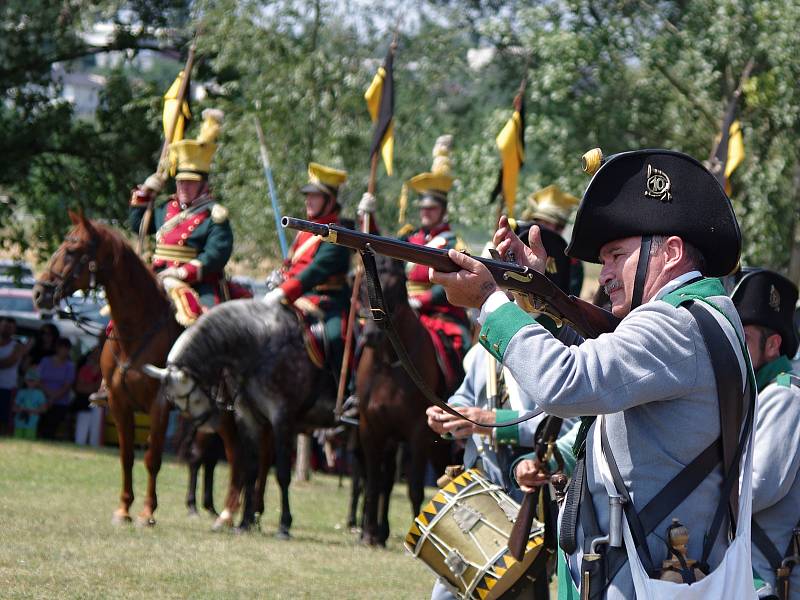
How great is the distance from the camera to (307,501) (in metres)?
15.0

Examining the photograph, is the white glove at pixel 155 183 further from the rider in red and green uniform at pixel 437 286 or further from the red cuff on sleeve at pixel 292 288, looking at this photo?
the rider in red and green uniform at pixel 437 286

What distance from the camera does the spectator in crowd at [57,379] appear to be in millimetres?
18312

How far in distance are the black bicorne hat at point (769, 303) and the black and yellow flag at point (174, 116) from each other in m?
8.23

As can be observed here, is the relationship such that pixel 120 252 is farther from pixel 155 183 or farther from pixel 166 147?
pixel 166 147

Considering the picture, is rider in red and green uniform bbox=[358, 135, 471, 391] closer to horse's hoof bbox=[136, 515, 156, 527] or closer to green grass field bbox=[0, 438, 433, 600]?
green grass field bbox=[0, 438, 433, 600]

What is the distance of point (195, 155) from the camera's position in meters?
12.1

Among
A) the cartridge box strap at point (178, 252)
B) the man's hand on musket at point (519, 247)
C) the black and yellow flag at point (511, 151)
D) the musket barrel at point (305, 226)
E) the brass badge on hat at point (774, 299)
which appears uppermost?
the black and yellow flag at point (511, 151)

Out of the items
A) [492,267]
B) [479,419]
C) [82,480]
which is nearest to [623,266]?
[492,267]

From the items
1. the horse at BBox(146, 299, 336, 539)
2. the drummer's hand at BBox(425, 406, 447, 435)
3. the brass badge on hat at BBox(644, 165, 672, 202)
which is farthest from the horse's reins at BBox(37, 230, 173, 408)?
the brass badge on hat at BBox(644, 165, 672, 202)

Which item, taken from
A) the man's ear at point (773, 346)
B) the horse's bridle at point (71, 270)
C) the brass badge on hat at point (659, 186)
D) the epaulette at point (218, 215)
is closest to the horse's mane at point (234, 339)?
the epaulette at point (218, 215)

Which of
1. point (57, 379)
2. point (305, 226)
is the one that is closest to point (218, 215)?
point (57, 379)

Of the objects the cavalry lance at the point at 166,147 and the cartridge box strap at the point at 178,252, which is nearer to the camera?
the cartridge box strap at the point at 178,252

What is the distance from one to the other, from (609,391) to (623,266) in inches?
21.0

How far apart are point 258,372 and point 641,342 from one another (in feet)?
26.9
